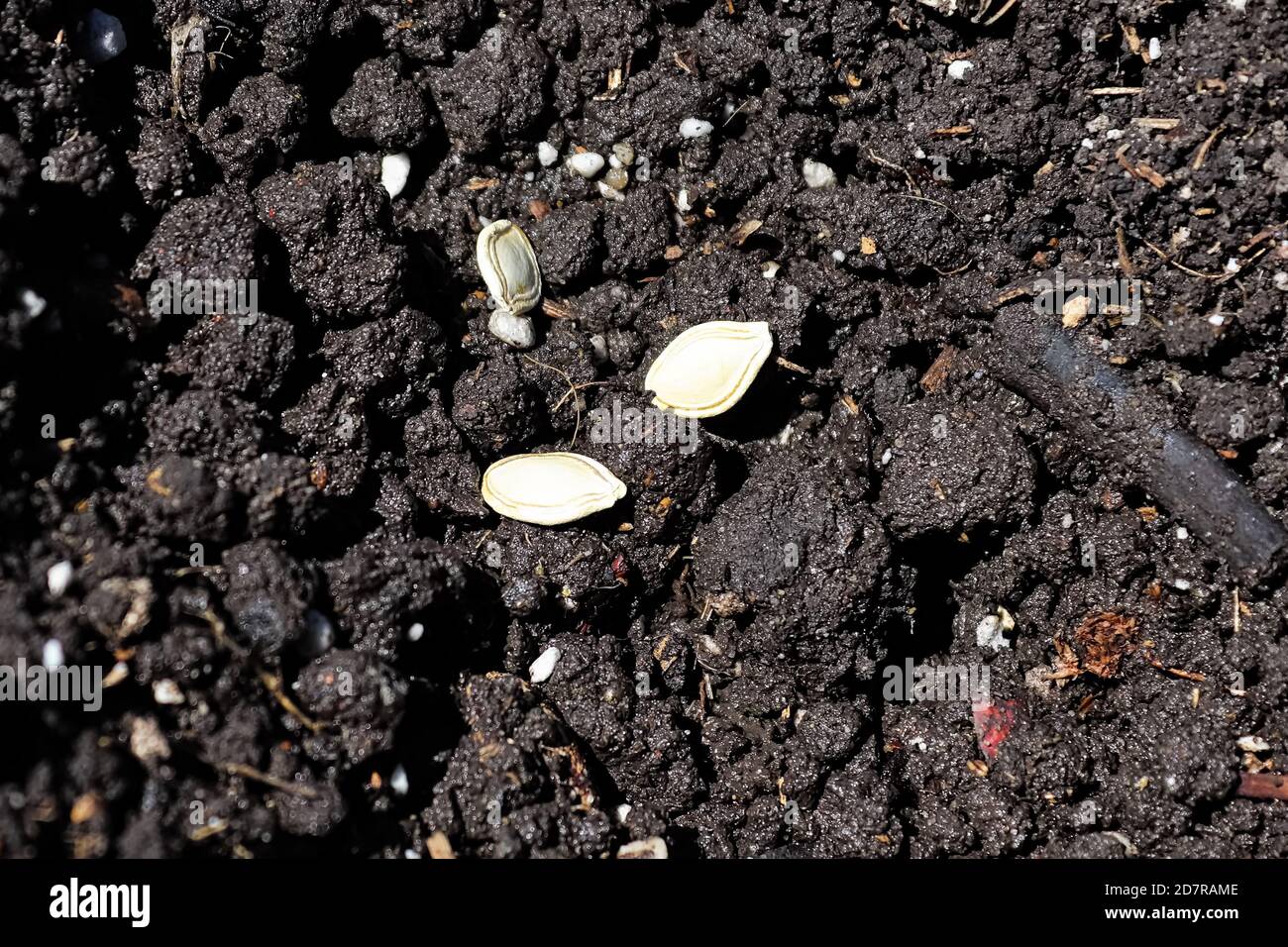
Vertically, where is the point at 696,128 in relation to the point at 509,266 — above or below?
above

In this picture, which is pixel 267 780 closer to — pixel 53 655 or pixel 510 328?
pixel 53 655

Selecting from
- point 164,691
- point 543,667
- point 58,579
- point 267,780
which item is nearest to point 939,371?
point 543,667

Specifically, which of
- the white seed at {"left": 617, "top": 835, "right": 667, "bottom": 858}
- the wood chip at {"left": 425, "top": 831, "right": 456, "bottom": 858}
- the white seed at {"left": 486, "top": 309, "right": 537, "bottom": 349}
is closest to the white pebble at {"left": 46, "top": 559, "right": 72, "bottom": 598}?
the wood chip at {"left": 425, "top": 831, "right": 456, "bottom": 858}

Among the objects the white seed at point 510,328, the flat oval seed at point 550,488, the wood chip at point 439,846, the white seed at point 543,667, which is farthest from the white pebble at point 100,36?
the wood chip at point 439,846

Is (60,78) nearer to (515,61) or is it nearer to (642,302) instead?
(515,61)

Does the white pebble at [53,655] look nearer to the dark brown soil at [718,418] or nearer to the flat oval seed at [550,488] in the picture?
the dark brown soil at [718,418]

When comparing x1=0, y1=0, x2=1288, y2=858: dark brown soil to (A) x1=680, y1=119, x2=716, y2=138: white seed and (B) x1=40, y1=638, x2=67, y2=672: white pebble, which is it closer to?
(A) x1=680, y1=119, x2=716, y2=138: white seed
